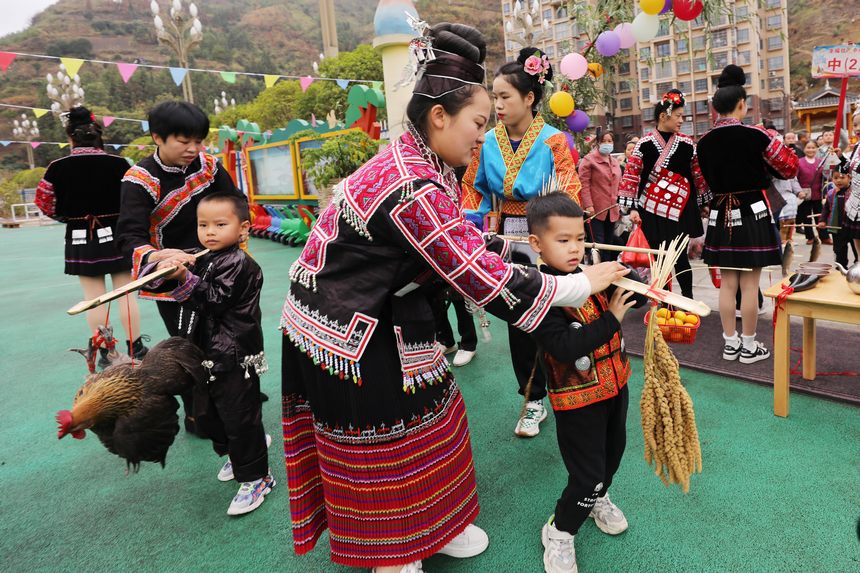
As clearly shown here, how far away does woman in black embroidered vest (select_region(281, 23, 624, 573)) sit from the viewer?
1.34 m

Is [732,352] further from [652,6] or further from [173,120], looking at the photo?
[652,6]

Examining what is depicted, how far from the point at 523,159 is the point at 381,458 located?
1.62 m

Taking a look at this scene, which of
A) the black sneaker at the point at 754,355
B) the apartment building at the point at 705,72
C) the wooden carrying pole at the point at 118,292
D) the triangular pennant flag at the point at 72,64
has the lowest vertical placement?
the black sneaker at the point at 754,355

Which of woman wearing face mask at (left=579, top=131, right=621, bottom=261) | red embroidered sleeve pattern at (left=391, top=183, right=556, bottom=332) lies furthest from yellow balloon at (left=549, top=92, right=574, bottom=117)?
red embroidered sleeve pattern at (left=391, top=183, right=556, bottom=332)

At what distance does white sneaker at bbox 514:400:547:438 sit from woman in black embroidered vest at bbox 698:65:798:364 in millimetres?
1459

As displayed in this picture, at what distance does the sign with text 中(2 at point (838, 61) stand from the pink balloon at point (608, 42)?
A: 76.9 inches

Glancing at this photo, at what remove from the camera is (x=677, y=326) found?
11.6 ft

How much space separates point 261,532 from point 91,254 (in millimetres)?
2654

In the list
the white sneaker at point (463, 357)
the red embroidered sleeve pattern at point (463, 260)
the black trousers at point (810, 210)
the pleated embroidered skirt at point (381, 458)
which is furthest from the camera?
the black trousers at point (810, 210)

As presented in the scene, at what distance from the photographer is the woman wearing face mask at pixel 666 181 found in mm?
3723

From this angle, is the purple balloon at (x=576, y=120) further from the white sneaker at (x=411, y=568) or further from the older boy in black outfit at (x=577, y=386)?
the white sneaker at (x=411, y=568)

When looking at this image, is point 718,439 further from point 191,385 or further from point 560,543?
point 191,385

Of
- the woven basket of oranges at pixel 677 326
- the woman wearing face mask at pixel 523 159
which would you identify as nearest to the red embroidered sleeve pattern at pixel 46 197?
the woman wearing face mask at pixel 523 159

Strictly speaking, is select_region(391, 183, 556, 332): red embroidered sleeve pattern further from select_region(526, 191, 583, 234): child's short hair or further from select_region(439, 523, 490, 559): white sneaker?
select_region(439, 523, 490, 559): white sneaker
